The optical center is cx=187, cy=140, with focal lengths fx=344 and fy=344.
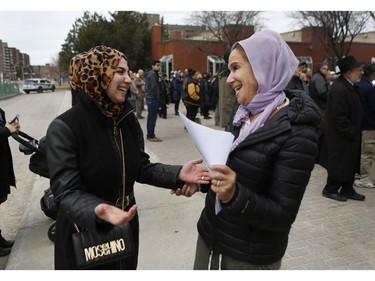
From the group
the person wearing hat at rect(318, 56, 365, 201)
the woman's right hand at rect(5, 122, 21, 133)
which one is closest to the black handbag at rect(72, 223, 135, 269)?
the woman's right hand at rect(5, 122, 21, 133)

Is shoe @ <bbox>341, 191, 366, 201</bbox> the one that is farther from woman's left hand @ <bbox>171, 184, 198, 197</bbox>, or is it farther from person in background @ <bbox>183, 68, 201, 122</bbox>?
person in background @ <bbox>183, 68, 201, 122</bbox>

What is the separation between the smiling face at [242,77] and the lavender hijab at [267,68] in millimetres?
29

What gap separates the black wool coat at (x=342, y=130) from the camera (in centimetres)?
452

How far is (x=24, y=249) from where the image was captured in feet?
11.7

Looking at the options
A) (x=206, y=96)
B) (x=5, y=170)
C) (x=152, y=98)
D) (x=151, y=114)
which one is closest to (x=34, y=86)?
(x=206, y=96)

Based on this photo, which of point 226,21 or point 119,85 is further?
point 226,21

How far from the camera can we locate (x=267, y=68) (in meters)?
1.64

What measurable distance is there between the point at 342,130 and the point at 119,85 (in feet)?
12.0

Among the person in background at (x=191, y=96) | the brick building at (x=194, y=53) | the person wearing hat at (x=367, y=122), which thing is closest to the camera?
the person wearing hat at (x=367, y=122)

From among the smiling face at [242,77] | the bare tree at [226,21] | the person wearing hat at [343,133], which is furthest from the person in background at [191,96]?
the bare tree at [226,21]

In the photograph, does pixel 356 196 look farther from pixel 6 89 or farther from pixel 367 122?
pixel 6 89

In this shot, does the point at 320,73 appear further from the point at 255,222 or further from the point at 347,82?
the point at 255,222

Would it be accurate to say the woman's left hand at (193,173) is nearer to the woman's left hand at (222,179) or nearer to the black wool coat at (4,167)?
the woman's left hand at (222,179)

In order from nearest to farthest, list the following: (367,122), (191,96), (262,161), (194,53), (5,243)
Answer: (262,161) < (5,243) < (367,122) < (191,96) < (194,53)
